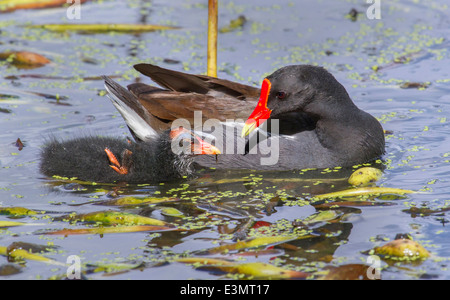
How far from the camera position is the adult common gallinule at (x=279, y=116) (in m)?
4.78

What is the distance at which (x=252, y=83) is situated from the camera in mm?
6406

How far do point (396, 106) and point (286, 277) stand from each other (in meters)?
3.04

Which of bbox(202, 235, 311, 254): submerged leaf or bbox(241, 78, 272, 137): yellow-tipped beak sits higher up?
bbox(241, 78, 272, 137): yellow-tipped beak

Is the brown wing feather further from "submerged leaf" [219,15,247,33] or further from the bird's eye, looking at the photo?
"submerged leaf" [219,15,247,33]

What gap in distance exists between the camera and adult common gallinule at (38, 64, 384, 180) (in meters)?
4.78

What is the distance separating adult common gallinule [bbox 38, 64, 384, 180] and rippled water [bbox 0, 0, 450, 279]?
15 centimetres

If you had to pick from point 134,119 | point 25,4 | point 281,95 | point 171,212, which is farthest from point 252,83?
point 25,4

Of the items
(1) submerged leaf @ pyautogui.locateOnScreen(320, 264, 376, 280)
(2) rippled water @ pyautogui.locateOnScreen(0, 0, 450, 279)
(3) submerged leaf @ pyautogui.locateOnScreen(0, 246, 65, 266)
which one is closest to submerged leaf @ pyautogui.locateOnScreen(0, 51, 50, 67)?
(2) rippled water @ pyautogui.locateOnScreen(0, 0, 450, 279)

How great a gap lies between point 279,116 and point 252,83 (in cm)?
146

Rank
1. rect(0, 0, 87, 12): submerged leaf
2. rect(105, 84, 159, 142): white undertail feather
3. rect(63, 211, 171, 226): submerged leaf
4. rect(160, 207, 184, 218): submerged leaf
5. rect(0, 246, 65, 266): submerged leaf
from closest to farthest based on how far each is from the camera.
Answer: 1. rect(0, 246, 65, 266): submerged leaf
2. rect(63, 211, 171, 226): submerged leaf
3. rect(160, 207, 184, 218): submerged leaf
4. rect(105, 84, 159, 142): white undertail feather
5. rect(0, 0, 87, 12): submerged leaf

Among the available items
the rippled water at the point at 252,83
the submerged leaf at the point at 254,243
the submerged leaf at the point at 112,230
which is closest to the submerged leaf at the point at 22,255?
the rippled water at the point at 252,83

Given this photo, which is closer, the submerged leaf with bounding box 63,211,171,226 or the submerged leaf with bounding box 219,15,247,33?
the submerged leaf with bounding box 63,211,171,226

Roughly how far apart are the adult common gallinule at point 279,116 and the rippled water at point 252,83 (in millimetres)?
149

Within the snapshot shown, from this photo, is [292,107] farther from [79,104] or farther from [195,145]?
[79,104]
